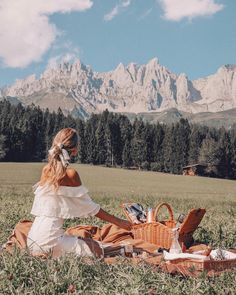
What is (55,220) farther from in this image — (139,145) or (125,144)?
(125,144)

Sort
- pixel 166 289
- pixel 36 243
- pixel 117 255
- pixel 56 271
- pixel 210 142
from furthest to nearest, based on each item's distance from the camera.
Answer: pixel 210 142 → pixel 117 255 → pixel 36 243 → pixel 56 271 → pixel 166 289

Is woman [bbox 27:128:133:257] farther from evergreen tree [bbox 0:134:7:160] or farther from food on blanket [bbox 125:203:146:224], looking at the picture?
evergreen tree [bbox 0:134:7:160]

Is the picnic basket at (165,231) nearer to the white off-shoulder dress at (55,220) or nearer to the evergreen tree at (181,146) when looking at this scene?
the white off-shoulder dress at (55,220)

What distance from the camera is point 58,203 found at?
7.93 meters

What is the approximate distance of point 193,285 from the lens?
19.7 feet

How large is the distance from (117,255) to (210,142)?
12767 centimetres

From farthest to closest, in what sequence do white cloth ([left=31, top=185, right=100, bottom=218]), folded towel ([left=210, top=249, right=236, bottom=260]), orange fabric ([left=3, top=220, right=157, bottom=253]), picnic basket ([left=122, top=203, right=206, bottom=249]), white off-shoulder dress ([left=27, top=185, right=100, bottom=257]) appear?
picnic basket ([left=122, top=203, right=206, bottom=249]) < orange fabric ([left=3, top=220, right=157, bottom=253]) < folded towel ([left=210, top=249, right=236, bottom=260]) < white cloth ([left=31, top=185, right=100, bottom=218]) < white off-shoulder dress ([left=27, top=185, right=100, bottom=257])

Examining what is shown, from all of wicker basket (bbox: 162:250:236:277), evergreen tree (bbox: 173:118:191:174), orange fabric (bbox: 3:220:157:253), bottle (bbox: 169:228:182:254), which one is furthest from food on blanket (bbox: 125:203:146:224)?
evergreen tree (bbox: 173:118:191:174)

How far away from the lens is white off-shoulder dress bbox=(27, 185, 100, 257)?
769cm

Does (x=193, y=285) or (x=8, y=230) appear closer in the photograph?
(x=193, y=285)

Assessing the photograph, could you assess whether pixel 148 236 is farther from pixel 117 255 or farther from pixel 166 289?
pixel 166 289

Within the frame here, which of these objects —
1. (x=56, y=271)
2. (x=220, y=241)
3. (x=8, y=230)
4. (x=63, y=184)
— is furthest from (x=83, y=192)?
(x=220, y=241)

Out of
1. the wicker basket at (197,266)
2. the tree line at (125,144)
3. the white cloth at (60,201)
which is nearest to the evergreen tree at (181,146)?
the tree line at (125,144)

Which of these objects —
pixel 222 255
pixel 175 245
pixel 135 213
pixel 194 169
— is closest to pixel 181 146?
pixel 194 169
